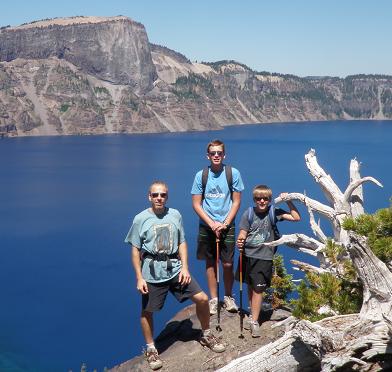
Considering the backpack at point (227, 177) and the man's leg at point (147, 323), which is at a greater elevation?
the backpack at point (227, 177)

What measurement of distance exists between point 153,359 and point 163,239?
1.85 meters

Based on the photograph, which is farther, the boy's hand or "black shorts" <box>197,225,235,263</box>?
"black shorts" <box>197,225,235,263</box>

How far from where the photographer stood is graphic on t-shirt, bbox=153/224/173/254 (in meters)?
7.57

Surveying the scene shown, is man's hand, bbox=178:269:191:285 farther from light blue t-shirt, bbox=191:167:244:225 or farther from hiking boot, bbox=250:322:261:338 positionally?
hiking boot, bbox=250:322:261:338

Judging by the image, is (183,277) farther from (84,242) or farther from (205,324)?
(84,242)

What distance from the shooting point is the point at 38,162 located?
340 ft

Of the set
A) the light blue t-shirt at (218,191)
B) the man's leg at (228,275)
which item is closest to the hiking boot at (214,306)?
the man's leg at (228,275)

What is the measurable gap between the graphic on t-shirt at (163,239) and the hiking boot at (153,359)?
5.24 feet

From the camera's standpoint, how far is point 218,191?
27.9 ft

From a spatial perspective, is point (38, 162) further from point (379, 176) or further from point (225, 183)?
point (225, 183)

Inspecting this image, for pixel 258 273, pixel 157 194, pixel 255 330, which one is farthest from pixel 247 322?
pixel 157 194

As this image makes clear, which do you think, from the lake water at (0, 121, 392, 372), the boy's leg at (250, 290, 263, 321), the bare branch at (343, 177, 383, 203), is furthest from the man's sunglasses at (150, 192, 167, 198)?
the lake water at (0, 121, 392, 372)

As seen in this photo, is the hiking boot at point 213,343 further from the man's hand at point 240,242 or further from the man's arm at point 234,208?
the man's arm at point 234,208

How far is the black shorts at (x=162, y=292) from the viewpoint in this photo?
771 centimetres
